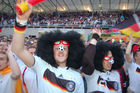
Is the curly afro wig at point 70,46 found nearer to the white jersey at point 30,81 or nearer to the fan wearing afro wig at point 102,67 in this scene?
the fan wearing afro wig at point 102,67

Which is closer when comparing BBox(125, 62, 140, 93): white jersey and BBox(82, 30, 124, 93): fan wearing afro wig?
BBox(82, 30, 124, 93): fan wearing afro wig

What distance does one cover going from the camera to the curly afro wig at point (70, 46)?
7.14 ft

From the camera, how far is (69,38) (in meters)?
2.22

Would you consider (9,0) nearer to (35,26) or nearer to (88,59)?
(35,26)

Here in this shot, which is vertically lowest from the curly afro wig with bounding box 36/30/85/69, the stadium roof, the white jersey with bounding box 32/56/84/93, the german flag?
the white jersey with bounding box 32/56/84/93

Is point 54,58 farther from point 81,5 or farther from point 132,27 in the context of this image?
point 81,5

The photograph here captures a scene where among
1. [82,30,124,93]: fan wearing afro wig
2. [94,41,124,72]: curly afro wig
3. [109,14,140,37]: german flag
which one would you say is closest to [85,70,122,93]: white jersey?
[82,30,124,93]: fan wearing afro wig

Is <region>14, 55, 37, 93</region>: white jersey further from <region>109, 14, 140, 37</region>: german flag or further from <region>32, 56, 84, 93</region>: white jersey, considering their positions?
<region>109, 14, 140, 37</region>: german flag

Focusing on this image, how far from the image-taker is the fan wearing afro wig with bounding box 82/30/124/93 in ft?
6.97

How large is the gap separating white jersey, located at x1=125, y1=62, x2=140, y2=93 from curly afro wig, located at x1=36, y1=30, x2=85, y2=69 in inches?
54.9

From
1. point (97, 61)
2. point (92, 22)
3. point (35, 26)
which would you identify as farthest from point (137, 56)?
point (35, 26)

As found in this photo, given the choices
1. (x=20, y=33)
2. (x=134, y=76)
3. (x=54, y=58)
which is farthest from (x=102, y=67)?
(x=20, y=33)

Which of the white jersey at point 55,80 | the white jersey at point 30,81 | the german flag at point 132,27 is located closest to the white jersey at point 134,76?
the german flag at point 132,27

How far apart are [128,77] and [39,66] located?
6.84 ft
